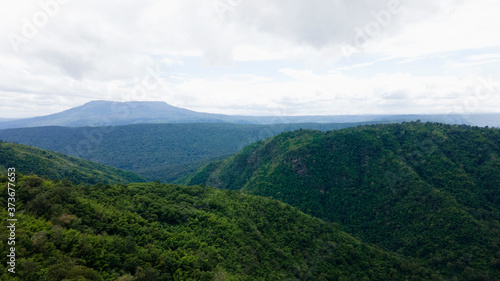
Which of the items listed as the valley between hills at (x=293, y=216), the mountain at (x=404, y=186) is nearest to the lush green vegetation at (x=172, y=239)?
the valley between hills at (x=293, y=216)

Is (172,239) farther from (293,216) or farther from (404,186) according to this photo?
(404,186)

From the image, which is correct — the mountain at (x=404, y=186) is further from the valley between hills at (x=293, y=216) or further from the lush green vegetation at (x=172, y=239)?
the lush green vegetation at (x=172, y=239)

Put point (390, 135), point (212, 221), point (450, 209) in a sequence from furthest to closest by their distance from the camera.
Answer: point (390, 135)
point (450, 209)
point (212, 221)

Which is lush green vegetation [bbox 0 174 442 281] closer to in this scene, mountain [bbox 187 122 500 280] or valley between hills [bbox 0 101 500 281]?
valley between hills [bbox 0 101 500 281]

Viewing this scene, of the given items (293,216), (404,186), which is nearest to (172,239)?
(293,216)

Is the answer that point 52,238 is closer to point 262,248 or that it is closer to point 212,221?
point 212,221

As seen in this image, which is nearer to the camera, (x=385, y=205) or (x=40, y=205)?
(x=40, y=205)

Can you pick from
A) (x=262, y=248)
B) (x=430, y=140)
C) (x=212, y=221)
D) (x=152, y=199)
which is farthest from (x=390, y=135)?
(x=152, y=199)

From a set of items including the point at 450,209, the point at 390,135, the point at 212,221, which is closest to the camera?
the point at 212,221
